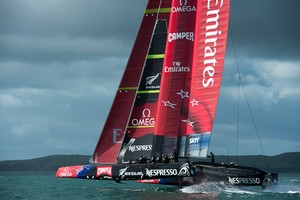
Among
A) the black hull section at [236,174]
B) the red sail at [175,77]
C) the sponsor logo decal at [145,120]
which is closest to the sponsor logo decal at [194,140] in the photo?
the red sail at [175,77]

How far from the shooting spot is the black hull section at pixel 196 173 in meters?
33.5

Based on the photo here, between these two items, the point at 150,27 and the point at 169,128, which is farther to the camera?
the point at 150,27

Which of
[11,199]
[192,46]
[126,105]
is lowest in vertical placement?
[11,199]

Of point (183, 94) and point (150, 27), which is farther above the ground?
point (150, 27)

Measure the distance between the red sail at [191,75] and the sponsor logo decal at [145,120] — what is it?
177 cm

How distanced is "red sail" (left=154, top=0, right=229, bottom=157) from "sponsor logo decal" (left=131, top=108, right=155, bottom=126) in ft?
5.80

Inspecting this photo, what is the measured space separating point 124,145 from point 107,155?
55.2 inches

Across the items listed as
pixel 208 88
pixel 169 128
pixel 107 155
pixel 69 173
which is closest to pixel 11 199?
pixel 69 173

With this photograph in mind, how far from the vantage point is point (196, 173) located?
3431 cm

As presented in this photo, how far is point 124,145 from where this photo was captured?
124 ft

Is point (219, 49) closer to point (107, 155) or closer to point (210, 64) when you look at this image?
point (210, 64)

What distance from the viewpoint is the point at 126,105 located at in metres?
39.2

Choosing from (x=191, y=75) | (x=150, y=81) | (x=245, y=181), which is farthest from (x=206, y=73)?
(x=245, y=181)

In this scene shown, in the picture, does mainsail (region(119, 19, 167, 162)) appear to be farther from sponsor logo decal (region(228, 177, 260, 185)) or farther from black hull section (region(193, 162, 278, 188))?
sponsor logo decal (region(228, 177, 260, 185))
